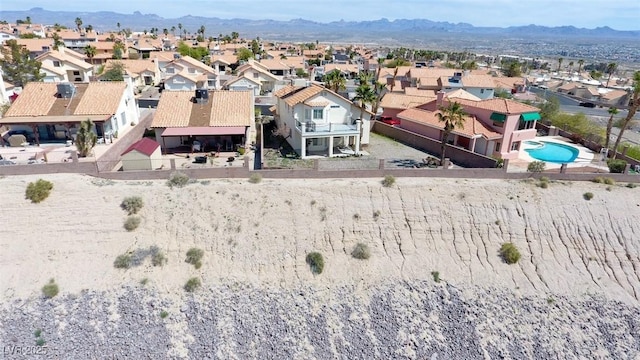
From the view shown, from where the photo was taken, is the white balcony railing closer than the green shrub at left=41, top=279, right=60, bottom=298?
No

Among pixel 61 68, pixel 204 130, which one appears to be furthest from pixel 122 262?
pixel 61 68

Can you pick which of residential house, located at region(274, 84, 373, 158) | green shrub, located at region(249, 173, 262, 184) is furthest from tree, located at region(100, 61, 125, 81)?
green shrub, located at region(249, 173, 262, 184)

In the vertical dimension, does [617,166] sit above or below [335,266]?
above

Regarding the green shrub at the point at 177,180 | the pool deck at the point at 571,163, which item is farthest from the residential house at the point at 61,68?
the pool deck at the point at 571,163

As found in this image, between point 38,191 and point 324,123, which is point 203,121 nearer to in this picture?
point 324,123

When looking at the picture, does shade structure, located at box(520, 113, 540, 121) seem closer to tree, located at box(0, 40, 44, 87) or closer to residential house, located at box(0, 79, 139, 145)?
residential house, located at box(0, 79, 139, 145)
